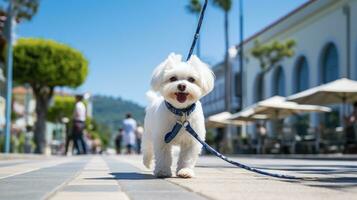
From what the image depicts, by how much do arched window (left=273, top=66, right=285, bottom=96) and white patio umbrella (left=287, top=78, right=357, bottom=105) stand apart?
2215 centimetres

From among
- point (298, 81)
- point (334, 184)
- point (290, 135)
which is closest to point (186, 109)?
point (334, 184)

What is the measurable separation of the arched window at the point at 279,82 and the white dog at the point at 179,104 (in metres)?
39.9

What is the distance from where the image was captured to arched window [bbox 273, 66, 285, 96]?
45500 millimetres

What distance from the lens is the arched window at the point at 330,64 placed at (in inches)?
1426

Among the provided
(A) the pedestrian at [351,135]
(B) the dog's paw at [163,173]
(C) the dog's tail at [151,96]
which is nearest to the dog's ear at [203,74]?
(B) the dog's paw at [163,173]

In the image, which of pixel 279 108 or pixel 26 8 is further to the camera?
pixel 26 8

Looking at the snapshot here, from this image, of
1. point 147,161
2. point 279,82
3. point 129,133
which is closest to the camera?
point 147,161

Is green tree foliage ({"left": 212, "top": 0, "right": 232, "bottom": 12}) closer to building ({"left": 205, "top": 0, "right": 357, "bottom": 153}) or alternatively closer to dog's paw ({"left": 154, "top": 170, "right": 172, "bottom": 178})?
building ({"left": 205, "top": 0, "right": 357, "bottom": 153})

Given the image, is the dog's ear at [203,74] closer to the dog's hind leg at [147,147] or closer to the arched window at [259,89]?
the dog's hind leg at [147,147]

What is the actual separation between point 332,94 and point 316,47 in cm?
1656

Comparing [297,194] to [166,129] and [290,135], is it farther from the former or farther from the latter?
[290,135]

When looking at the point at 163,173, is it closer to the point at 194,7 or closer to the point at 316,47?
the point at 316,47

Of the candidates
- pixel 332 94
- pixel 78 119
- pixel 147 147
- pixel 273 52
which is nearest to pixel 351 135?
pixel 332 94

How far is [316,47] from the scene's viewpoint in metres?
38.3
